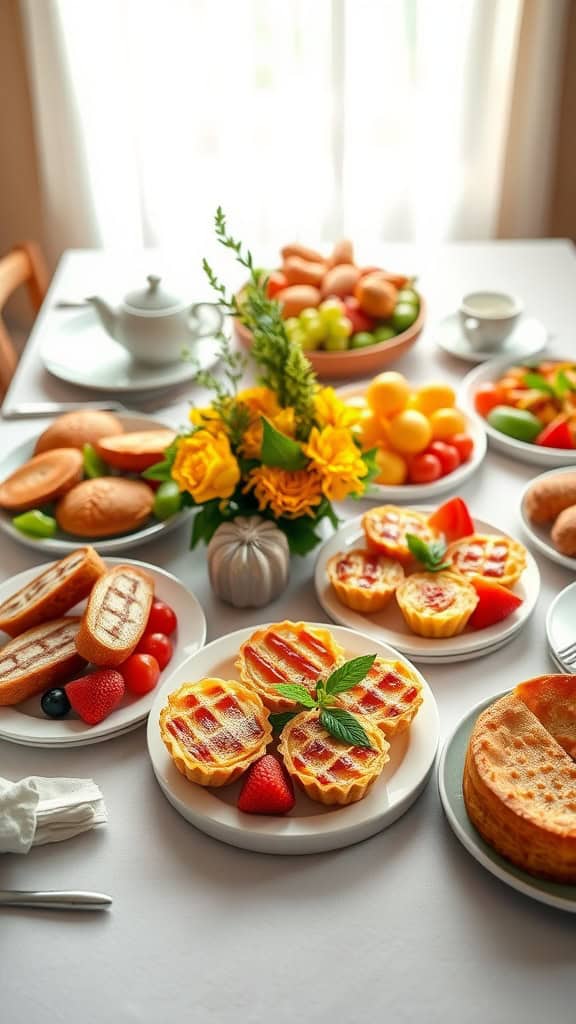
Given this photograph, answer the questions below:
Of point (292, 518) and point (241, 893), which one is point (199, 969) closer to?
point (241, 893)

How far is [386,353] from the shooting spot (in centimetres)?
206

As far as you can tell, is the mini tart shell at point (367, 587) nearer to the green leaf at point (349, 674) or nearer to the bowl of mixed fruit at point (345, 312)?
the green leaf at point (349, 674)

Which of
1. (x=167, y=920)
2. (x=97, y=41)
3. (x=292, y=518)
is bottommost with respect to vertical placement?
(x=167, y=920)

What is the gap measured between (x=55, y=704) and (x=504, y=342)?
1.30m

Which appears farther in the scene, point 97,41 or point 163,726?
point 97,41

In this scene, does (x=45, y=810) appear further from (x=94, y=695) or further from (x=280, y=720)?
(x=280, y=720)

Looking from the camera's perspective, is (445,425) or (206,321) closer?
(445,425)

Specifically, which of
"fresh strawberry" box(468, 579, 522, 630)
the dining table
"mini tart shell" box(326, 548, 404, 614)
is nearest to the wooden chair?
"mini tart shell" box(326, 548, 404, 614)

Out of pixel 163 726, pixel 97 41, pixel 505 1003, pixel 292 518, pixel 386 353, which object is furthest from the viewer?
pixel 97 41

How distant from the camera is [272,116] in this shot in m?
3.42

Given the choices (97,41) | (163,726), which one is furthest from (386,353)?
(97,41)

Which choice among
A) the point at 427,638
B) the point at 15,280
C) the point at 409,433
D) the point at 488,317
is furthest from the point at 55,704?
the point at 15,280

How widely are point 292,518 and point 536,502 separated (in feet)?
1.35

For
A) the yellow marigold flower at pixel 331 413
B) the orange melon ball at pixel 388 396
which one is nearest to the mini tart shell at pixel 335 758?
the yellow marigold flower at pixel 331 413
